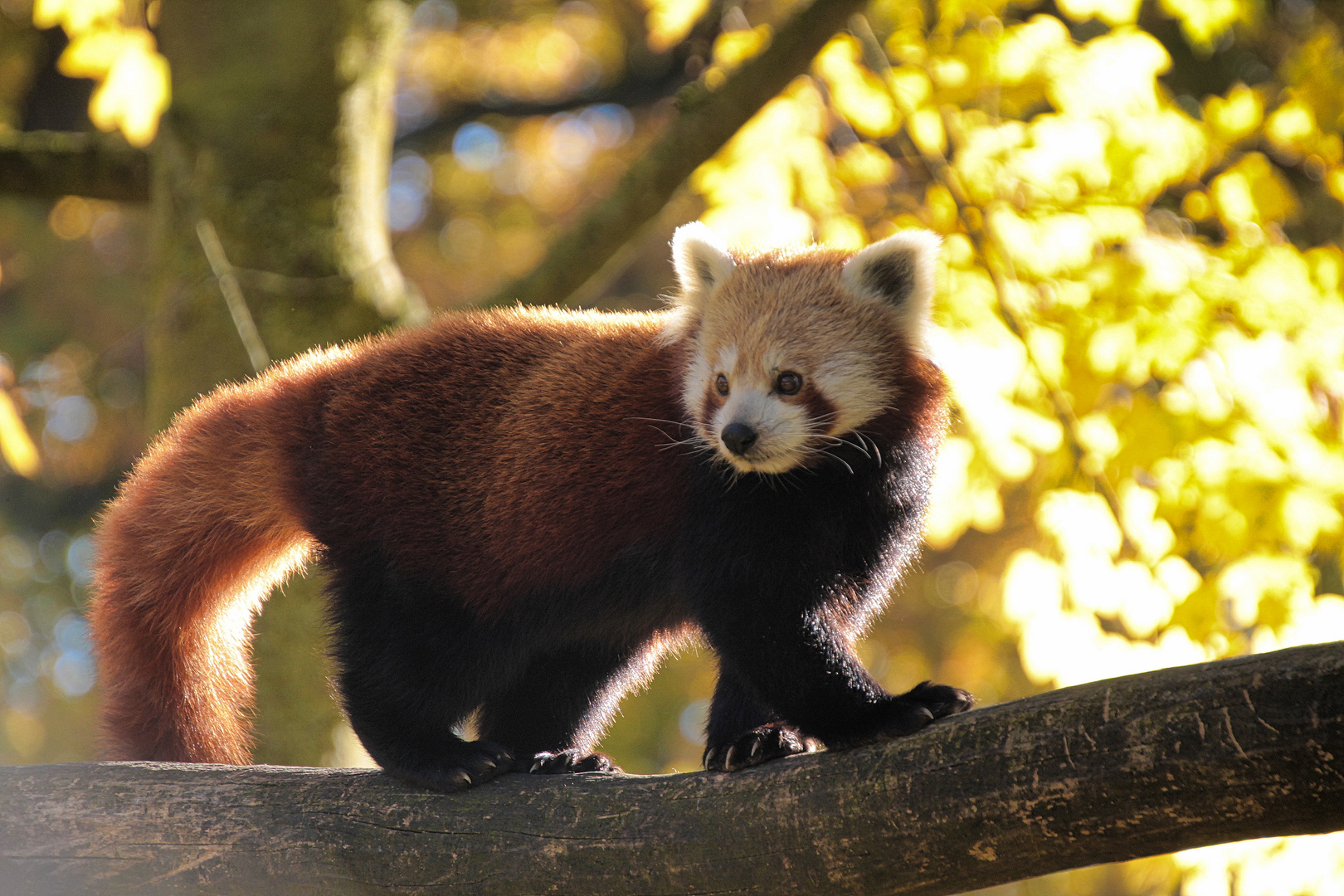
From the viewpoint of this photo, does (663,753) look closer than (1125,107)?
No

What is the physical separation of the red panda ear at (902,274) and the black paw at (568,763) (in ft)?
5.12

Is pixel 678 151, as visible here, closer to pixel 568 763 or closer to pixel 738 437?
pixel 738 437

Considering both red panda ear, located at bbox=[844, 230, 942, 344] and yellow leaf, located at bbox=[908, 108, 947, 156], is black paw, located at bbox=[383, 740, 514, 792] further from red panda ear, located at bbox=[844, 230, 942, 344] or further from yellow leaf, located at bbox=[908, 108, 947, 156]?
yellow leaf, located at bbox=[908, 108, 947, 156]

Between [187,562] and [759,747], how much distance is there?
6.03ft

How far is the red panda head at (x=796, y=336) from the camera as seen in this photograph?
2971 mm

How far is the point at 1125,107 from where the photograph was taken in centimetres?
428

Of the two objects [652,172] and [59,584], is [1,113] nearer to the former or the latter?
[59,584]

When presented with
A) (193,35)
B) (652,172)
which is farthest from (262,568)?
(193,35)

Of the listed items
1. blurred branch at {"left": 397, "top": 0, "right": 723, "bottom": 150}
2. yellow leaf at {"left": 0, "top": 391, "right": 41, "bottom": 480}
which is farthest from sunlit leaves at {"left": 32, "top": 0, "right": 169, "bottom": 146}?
blurred branch at {"left": 397, "top": 0, "right": 723, "bottom": 150}

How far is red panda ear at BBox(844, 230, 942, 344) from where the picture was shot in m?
3.19

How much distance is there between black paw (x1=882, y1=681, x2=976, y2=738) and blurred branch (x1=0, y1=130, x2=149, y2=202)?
14.3 ft

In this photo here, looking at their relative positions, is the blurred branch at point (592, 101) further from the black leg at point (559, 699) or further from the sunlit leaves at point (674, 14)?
the black leg at point (559, 699)

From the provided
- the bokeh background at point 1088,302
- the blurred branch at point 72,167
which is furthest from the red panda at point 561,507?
the blurred branch at point 72,167

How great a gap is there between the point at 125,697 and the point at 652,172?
276cm
